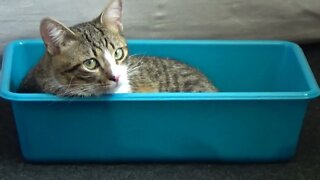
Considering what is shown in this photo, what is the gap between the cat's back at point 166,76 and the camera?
55.9 inches

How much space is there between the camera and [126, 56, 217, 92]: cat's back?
4.66 feet

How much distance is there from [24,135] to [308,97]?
726 millimetres

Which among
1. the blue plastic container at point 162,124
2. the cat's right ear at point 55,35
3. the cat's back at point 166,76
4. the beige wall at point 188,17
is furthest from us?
the beige wall at point 188,17

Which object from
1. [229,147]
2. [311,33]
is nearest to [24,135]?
[229,147]

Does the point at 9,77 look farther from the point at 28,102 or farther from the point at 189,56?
the point at 189,56

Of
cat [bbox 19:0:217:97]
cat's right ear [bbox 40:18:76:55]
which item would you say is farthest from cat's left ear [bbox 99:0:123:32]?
cat's right ear [bbox 40:18:76:55]

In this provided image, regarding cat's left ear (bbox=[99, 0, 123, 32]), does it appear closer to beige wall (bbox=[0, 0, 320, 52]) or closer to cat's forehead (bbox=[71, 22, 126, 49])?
cat's forehead (bbox=[71, 22, 126, 49])

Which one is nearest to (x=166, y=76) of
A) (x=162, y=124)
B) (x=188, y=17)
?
(x=162, y=124)

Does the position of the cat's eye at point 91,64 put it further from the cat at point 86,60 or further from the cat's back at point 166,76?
the cat's back at point 166,76

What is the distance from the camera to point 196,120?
1342mm

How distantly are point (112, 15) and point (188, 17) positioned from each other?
46cm

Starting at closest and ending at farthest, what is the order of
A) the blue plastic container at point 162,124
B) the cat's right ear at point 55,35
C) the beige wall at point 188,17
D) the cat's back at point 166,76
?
the cat's right ear at point 55,35 < the blue plastic container at point 162,124 < the cat's back at point 166,76 < the beige wall at point 188,17

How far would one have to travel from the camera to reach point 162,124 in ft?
4.40

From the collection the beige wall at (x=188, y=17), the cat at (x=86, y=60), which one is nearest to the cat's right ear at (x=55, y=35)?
the cat at (x=86, y=60)
